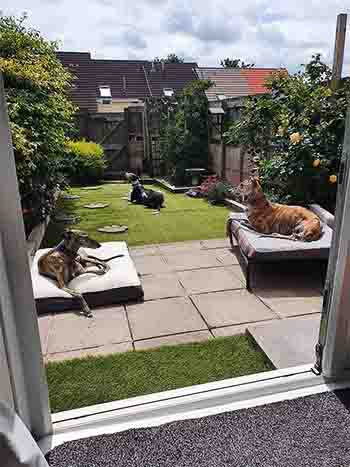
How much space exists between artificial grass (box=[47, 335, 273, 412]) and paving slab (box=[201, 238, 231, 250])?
193 centimetres

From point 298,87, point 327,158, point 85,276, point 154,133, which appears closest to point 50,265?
point 85,276

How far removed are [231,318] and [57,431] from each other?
1379mm

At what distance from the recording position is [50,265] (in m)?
2.69

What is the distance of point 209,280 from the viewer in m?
3.10

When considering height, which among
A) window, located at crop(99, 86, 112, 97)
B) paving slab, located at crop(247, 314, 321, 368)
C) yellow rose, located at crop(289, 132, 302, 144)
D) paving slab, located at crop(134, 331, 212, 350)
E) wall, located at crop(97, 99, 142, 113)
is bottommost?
paving slab, located at crop(134, 331, 212, 350)

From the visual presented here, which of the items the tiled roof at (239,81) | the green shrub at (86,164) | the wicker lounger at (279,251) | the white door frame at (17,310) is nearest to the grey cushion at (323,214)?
the wicker lounger at (279,251)

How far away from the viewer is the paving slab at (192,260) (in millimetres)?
3414

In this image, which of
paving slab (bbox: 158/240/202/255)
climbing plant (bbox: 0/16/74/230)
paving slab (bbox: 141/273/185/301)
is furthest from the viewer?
paving slab (bbox: 158/240/202/255)

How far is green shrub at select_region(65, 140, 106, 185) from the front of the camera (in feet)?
28.0

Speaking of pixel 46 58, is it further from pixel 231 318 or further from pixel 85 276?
pixel 231 318

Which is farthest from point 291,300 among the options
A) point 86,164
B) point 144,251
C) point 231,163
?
point 86,164

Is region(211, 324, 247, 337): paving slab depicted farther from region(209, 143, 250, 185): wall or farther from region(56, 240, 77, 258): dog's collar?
region(209, 143, 250, 185): wall

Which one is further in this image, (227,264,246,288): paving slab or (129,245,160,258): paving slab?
(129,245,160,258): paving slab

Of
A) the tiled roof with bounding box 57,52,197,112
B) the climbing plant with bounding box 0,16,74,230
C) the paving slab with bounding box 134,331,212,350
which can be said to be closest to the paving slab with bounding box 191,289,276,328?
the paving slab with bounding box 134,331,212,350
